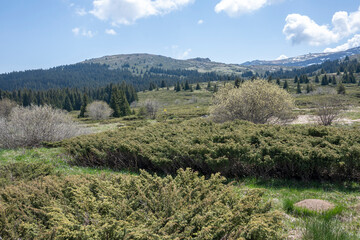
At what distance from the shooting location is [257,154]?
25.0ft

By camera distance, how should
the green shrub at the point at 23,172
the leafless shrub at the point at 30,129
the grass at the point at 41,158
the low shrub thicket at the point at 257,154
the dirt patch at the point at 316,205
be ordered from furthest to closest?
the leafless shrub at the point at 30,129 < the grass at the point at 41,158 < the low shrub thicket at the point at 257,154 < the green shrub at the point at 23,172 < the dirt patch at the point at 316,205

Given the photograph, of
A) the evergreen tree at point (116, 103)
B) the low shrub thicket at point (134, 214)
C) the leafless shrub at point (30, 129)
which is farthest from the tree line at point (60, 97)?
the low shrub thicket at point (134, 214)

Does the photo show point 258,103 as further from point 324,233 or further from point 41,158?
point 324,233

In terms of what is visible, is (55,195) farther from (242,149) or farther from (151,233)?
(242,149)

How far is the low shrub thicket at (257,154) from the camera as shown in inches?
278

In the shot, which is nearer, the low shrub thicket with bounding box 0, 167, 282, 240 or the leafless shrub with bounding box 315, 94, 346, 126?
the low shrub thicket with bounding box 0, 167, 282, 240

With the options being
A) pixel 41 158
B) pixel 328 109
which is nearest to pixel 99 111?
pixel 41 158

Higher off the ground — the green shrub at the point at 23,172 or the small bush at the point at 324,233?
the green shrub at the point at 23,172

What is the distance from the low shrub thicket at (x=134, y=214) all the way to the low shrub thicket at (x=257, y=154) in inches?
119

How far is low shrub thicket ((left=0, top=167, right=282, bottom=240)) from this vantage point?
125 inches

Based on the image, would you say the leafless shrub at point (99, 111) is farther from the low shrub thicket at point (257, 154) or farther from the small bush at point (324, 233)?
the small bush at point (324, 233)

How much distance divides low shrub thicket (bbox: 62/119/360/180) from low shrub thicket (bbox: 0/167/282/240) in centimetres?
302

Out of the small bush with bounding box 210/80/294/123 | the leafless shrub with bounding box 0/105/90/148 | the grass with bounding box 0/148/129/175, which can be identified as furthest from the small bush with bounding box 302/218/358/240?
the leafless shrub with bounding box 0/105/90/148

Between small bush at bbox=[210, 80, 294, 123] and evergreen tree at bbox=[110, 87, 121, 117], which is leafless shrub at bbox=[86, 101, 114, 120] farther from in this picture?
small bush at bbox=[210, 80, 294, 123]
